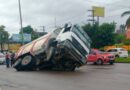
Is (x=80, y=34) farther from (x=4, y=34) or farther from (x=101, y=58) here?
(x=4, y=34)

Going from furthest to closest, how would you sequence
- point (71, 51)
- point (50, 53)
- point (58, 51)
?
1. point (50, 53)
2. point (58, 51)
3. point (71, 51)

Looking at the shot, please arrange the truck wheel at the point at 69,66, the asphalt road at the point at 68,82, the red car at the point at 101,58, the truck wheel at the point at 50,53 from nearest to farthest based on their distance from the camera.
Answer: the asphalt road at the point at 68,82, the truck wheel at the point at 50,53, the truck wheel at the point at 69,66, the red car at the point at 101,58

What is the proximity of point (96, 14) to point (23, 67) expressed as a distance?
6353cm

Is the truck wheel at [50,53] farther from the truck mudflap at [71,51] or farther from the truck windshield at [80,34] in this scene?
the truck windshield at [80,34]

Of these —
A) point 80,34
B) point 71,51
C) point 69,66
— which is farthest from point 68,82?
point 69,66

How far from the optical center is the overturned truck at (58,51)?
2345cm

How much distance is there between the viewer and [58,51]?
77.6ft

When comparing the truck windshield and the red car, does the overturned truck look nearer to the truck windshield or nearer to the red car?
the truck windshield

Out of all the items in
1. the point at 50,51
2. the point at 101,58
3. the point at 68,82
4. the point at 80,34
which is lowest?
the point at 101,58

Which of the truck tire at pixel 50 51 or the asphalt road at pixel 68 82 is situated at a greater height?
the truck tire at pixel 50 51

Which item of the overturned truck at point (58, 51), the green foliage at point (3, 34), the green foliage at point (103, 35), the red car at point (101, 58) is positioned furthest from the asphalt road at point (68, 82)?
the green foliage at point (3, 34)

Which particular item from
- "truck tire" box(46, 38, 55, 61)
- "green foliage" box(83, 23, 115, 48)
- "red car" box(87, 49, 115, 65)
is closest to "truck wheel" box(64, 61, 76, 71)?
"truck tire" box(46, 38, 55, 61)

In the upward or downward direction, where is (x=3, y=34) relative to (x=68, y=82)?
upward

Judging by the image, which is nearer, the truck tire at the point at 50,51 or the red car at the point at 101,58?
the truck tire at the point at 50,51
